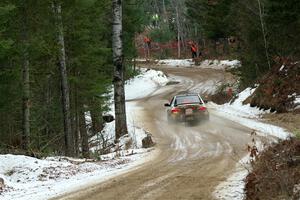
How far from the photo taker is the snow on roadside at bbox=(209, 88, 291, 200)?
833cm

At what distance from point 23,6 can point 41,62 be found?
4615 millimetres

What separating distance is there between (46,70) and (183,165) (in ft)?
28.6

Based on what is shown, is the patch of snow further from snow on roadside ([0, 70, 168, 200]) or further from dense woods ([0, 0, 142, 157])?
snow on roadside ([0, 70, 168, 200])

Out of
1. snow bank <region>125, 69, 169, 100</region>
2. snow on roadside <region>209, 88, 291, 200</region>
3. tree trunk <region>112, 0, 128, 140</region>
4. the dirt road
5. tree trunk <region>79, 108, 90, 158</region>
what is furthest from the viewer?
snow bank <region>125, 69, 169, 100</region>

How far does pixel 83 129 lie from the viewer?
23.7 m

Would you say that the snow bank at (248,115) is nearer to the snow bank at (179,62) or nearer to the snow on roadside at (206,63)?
the snow on roadside at (206,63)

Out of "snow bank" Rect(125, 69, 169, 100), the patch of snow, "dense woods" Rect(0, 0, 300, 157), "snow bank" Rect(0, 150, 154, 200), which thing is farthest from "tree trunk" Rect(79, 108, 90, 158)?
the patch of snow

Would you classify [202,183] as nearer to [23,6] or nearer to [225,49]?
[23,6]

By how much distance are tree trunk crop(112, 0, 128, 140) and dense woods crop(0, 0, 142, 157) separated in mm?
1323

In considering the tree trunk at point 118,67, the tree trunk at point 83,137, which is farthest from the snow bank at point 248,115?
the tree trunk at point 83,137

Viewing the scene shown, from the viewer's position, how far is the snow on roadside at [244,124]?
8.33 meters

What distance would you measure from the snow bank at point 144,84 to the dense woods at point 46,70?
21.1 meters

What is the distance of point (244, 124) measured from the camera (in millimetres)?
21406

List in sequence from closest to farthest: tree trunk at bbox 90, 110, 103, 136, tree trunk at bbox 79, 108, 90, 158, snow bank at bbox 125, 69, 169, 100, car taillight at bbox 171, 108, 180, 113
→ tree trunk at bbox 79, 108, 90, 158
car taillight at bbox 171, 108, 180, 113
tree trunk at bbox 90, 110, 103, 136
snow bank at bbox 125, 69, 169, 100
